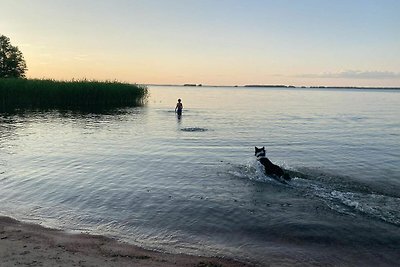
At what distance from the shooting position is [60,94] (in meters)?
59.2

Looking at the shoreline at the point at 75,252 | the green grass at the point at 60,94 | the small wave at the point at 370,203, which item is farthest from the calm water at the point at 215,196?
the green grass at the point at 60,94

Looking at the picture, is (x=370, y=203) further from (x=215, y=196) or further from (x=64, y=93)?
(x=64, y=93)

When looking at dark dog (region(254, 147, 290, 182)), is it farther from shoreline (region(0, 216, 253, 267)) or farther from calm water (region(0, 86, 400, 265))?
shoreline (region(0, 216, 253, 267))

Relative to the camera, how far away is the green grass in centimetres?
5722

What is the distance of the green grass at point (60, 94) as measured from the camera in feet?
188

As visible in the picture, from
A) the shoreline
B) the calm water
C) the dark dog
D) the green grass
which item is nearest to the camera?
the shoreline

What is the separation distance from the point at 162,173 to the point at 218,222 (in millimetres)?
6780

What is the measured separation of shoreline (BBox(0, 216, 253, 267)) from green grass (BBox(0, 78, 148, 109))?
5128 centimetres

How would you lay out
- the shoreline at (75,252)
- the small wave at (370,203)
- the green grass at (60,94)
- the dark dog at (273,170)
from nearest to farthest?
the shoreline at (75,252)
the small wave at (370,203)
the dark dog at (273,170)
the green grass at (60,94)

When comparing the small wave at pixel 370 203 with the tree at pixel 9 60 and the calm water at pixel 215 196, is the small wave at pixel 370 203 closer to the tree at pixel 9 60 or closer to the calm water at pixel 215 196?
the calm water at pixel 215 196

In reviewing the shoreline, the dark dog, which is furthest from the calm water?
the shoreline

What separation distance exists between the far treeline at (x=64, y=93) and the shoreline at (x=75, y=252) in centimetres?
5140

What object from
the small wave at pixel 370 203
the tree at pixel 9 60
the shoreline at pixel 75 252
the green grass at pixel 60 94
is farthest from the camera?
the tree at pixel 9 60

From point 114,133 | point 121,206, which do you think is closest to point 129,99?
point 114,133
